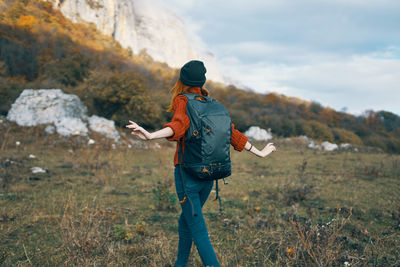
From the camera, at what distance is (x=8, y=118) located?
12742 millimetres

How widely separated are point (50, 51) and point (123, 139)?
14.8 m

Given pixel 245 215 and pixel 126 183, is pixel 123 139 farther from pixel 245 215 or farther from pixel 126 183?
pixel 245 215

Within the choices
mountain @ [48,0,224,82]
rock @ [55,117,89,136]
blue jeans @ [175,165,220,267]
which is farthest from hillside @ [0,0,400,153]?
blue jeans @ [175,165,220,267]

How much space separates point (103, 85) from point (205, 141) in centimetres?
1618

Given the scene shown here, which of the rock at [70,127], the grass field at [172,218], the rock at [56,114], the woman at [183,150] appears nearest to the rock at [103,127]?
the rock at [56,114]

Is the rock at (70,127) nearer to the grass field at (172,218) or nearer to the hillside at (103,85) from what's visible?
the hillside at (103,85)

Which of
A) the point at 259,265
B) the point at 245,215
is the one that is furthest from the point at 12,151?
the point at 259,265

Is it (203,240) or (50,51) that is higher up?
(50,51)

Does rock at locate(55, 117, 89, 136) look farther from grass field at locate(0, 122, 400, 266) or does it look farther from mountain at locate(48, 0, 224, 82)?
mountain at locate(48, 0, 224, 82)

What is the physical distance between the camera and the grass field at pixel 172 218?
2.84 metres

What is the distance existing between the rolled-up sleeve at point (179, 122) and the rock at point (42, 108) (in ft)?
43.1

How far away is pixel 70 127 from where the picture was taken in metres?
13.0

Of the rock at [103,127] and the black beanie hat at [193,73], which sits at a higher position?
the black beanie hat at [193,73]

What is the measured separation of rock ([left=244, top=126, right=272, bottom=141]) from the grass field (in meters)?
14.7
